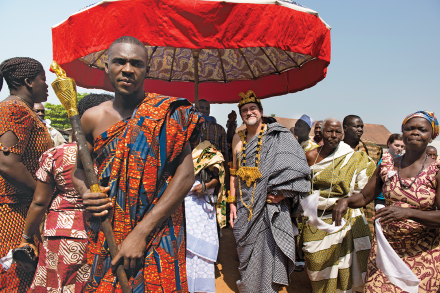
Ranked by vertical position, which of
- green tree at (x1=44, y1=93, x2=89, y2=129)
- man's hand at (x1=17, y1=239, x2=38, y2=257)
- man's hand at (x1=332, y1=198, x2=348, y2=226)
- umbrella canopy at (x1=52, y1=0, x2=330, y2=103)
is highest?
green tree at (x1=44, y1=93, x2=89, y2=129)

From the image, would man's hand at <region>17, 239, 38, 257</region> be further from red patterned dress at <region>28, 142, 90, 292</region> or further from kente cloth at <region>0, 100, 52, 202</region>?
kente cloth at <region>0, 100, 52, 202</region>

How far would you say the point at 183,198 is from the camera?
1438 millimetres

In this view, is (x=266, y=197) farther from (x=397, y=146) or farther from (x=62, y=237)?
(x=397, y=146)

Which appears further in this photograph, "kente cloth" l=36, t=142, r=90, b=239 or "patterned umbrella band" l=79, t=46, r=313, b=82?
"patterned umbrella band" l=79, t=46, r=313, b=82

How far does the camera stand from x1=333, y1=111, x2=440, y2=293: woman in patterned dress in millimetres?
2031

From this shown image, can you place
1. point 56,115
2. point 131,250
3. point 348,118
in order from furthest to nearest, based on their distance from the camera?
point 56,115
point 348,118
point 131,250

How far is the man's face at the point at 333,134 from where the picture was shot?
327 cm

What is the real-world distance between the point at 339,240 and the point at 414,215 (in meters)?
1.21

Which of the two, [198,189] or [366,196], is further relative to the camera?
[198,189]

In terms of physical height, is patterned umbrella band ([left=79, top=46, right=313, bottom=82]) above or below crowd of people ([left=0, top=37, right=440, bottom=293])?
above

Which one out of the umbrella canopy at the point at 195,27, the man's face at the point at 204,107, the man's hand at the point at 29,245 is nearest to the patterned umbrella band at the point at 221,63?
the man's face at the point at 204,107

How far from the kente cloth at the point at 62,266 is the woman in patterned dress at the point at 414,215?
7.78 feet

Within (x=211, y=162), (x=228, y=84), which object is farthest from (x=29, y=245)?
(x=228, y=84)

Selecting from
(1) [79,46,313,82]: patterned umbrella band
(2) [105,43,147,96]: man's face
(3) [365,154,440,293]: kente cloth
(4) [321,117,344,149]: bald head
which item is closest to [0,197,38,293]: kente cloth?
(2) [105,43,147,96]: man's face
